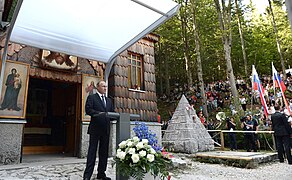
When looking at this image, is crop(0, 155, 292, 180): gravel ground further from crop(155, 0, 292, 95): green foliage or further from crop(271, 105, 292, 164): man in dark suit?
crop(155, 0, 292, 95): green foliage

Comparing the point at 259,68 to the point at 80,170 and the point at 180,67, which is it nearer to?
the point at 180,67

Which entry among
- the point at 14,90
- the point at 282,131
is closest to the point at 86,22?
the point at 14,90

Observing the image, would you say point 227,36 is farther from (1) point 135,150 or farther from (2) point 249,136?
(1) point 135,150

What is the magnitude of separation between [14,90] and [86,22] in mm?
2416

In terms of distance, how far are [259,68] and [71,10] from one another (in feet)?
84.8

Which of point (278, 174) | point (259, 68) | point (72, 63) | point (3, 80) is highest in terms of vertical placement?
point (259, 68)

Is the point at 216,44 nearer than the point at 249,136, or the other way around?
the point at 249,136

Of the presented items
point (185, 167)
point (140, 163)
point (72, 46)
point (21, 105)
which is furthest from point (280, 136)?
point (21, 105)

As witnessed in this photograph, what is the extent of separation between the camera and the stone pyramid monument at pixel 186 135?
8.29 m

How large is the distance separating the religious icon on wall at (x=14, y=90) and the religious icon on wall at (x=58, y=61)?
50cm

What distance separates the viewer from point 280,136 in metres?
6.91

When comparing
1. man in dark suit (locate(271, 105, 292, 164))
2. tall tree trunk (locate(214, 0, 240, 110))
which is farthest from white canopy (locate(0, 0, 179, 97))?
tall tree trunk (locate(214, 0, 240, 110))

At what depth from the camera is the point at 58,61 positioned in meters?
6.05

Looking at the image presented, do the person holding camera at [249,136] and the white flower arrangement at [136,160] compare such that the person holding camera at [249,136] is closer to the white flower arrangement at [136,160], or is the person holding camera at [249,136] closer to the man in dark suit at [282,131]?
the man in dark suit at [282,131]
